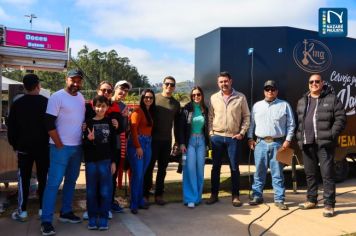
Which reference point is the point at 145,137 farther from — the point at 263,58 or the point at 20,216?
the point at 263,58

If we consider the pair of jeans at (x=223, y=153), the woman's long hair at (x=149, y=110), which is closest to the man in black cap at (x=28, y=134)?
the woman's long hair at (x=149, y=110)

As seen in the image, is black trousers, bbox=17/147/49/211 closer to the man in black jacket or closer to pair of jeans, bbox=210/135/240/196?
pair of jeans, bbox=210/135/240/196

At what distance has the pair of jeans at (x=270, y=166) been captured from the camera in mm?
5723

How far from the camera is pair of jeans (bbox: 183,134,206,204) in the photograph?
568cm

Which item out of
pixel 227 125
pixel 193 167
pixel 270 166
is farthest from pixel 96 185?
pixel 270 166

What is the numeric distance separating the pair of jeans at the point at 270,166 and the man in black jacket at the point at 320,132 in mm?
355

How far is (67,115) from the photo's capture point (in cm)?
441

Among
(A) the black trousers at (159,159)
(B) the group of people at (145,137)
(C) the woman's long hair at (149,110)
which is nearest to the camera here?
(B) the group of people at (145,137)

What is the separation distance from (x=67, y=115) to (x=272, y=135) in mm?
2876

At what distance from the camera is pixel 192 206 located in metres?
5.60

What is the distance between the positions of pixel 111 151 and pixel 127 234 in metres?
0.94
